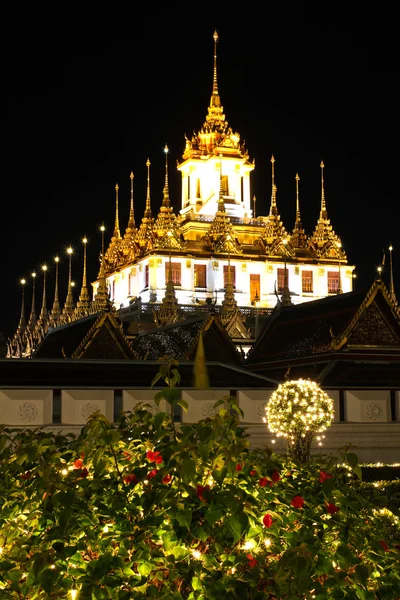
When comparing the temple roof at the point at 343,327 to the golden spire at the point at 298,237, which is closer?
the temple roof at the point at 343,327

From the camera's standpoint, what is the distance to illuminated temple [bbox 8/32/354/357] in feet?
214

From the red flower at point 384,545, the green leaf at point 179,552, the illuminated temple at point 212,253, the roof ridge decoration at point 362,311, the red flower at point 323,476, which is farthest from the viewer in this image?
the illuminated temple at point 212,253

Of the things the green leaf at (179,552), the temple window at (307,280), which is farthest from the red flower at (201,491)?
the temple window at (307,280)

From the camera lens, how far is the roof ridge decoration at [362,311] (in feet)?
63.5

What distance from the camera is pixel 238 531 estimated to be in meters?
4.62

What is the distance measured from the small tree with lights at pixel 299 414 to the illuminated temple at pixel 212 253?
42.6 m

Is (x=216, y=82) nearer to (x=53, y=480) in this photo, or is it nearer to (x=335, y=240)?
(x=335, y=240)

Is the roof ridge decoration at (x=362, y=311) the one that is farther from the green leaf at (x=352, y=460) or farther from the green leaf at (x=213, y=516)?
the green leaf at (x=213, y=516)

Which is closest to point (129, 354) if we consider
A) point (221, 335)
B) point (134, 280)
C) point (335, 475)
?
point (221, 335)

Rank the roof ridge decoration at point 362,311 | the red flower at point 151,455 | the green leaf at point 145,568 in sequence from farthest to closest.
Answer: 1. the roof ridge decoration at point 362,311
2. the red flower at point 151,455
3. the green leaf at point 145,568

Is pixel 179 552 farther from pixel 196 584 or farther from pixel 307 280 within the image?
pixel 307 280

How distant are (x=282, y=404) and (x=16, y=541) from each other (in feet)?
36.6

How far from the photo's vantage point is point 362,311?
1980cm

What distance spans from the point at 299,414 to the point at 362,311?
4.69 m
